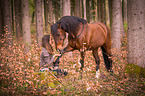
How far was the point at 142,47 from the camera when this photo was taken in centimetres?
567

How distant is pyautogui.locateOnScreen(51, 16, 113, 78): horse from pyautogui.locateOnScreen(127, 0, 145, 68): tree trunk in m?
0.98

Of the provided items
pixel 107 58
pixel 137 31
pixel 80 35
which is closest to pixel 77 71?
pixel 80 35

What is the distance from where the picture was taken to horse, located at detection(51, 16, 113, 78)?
4.62m

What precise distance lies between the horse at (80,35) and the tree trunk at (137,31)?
980 millimetres

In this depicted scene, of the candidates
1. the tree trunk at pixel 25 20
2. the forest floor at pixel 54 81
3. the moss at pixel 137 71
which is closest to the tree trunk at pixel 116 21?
the moss at pixel 137 71

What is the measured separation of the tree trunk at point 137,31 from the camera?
5594 mm

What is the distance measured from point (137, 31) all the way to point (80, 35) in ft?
7.40

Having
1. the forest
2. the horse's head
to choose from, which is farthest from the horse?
the forest

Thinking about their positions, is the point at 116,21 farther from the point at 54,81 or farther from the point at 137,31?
the point at 54,81

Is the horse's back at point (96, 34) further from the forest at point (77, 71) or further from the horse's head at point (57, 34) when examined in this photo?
the horse's head at point (57, 34)

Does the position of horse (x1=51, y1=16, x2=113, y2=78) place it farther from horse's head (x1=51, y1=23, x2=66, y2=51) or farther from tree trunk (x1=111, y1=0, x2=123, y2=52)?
tree trunk (x1=111, y1=0, x2=123, y2=52)

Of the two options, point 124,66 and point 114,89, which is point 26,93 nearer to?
point 114,89

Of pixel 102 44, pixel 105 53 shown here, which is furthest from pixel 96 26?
pixel 105 53

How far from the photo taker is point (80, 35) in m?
5.11
